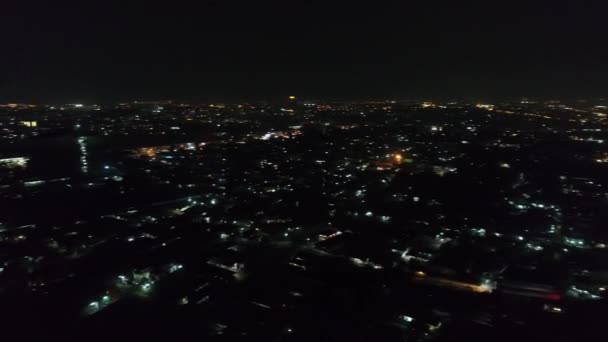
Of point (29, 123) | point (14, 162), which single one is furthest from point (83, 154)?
point (29, 123)

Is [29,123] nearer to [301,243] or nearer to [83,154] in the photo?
[83,154]

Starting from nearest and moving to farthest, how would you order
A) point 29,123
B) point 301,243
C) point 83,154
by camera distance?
1. point 301,243
2. point 83,154
3. point 29,123

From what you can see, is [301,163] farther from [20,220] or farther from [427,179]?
[20,220]

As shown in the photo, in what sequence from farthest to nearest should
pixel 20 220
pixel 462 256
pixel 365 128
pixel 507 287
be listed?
pixel 365 128
pixel 20 220
pixel 462 256
pixel 507 287

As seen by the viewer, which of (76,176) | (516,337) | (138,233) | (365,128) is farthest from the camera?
(365,128)

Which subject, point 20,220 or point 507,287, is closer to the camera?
point 507,287

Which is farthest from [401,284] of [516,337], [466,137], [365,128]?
[365,128]

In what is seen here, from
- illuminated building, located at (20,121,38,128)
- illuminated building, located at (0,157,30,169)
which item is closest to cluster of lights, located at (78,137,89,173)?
illuminated building, located at (0,157,30,169)

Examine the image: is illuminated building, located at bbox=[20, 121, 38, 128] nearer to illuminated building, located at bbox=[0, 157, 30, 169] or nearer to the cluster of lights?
the cluster of lights
